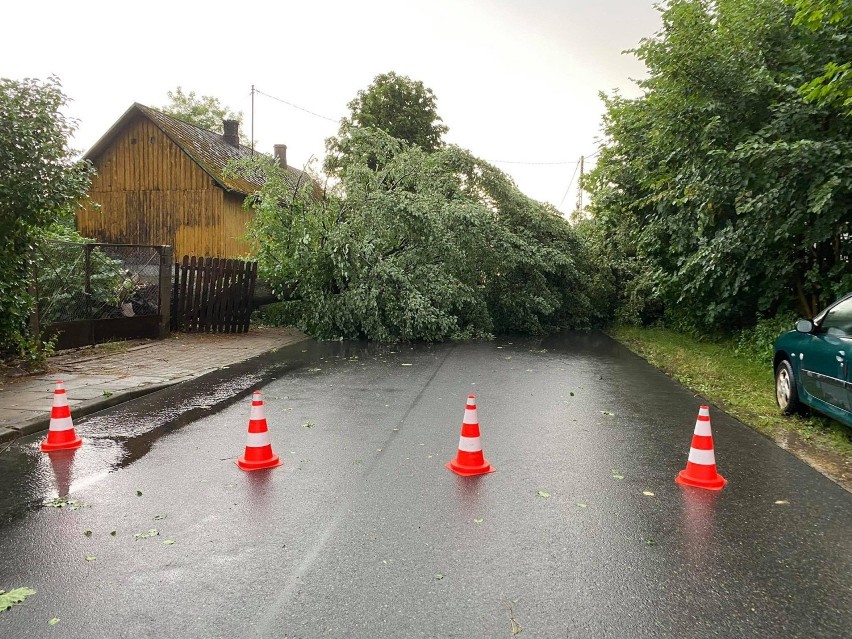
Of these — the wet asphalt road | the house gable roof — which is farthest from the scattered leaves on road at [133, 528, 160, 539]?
the house gable roof

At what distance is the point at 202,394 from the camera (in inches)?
338

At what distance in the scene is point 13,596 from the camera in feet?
10.6

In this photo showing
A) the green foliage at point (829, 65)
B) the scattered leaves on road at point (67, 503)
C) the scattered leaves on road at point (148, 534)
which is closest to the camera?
the scattered leaves on road at point (148, 534)

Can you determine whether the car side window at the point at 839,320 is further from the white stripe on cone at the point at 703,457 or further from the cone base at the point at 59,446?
the cone base at the point at 59,446

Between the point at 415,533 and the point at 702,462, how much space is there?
8.02ft

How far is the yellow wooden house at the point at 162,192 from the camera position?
2841 cm

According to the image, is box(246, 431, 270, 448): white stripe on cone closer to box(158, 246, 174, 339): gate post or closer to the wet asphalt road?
the wet asphalt road

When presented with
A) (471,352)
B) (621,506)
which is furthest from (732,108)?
(621,506)

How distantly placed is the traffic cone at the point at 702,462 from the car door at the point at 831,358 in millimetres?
1790

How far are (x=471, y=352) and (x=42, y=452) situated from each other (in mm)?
9020

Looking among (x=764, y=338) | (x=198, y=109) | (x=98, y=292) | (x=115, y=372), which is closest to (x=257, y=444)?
(x=115, y=372)

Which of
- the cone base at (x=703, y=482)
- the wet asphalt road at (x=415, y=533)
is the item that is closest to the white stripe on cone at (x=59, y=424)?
the wet asphalt road at (x=415, y=533)

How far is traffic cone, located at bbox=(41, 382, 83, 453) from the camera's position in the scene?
233 inches

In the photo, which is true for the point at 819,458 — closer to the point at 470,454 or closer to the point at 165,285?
the point at 470,454
